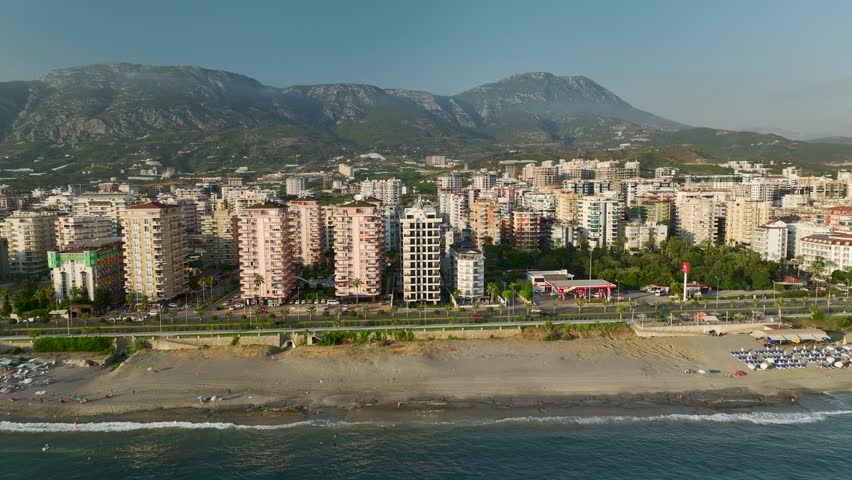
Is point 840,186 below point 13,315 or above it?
above

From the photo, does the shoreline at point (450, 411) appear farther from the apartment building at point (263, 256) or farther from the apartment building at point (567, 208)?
the apartment building at point (567, 208)

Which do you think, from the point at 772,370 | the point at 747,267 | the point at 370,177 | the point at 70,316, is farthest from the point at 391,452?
the point at 370,177

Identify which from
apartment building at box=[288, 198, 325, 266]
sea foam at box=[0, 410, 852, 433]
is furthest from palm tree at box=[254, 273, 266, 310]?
sea foam at box=[0, 410, 852, 433]

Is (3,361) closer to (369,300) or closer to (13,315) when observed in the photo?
(13,315)

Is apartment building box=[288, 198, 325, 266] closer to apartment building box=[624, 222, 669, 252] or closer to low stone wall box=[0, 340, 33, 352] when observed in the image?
low stone wall box=[0, 340, 33, 352]

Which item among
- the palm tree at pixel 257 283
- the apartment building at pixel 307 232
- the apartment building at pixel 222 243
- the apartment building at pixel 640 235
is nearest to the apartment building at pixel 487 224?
the apartment building at pixel 640 235
